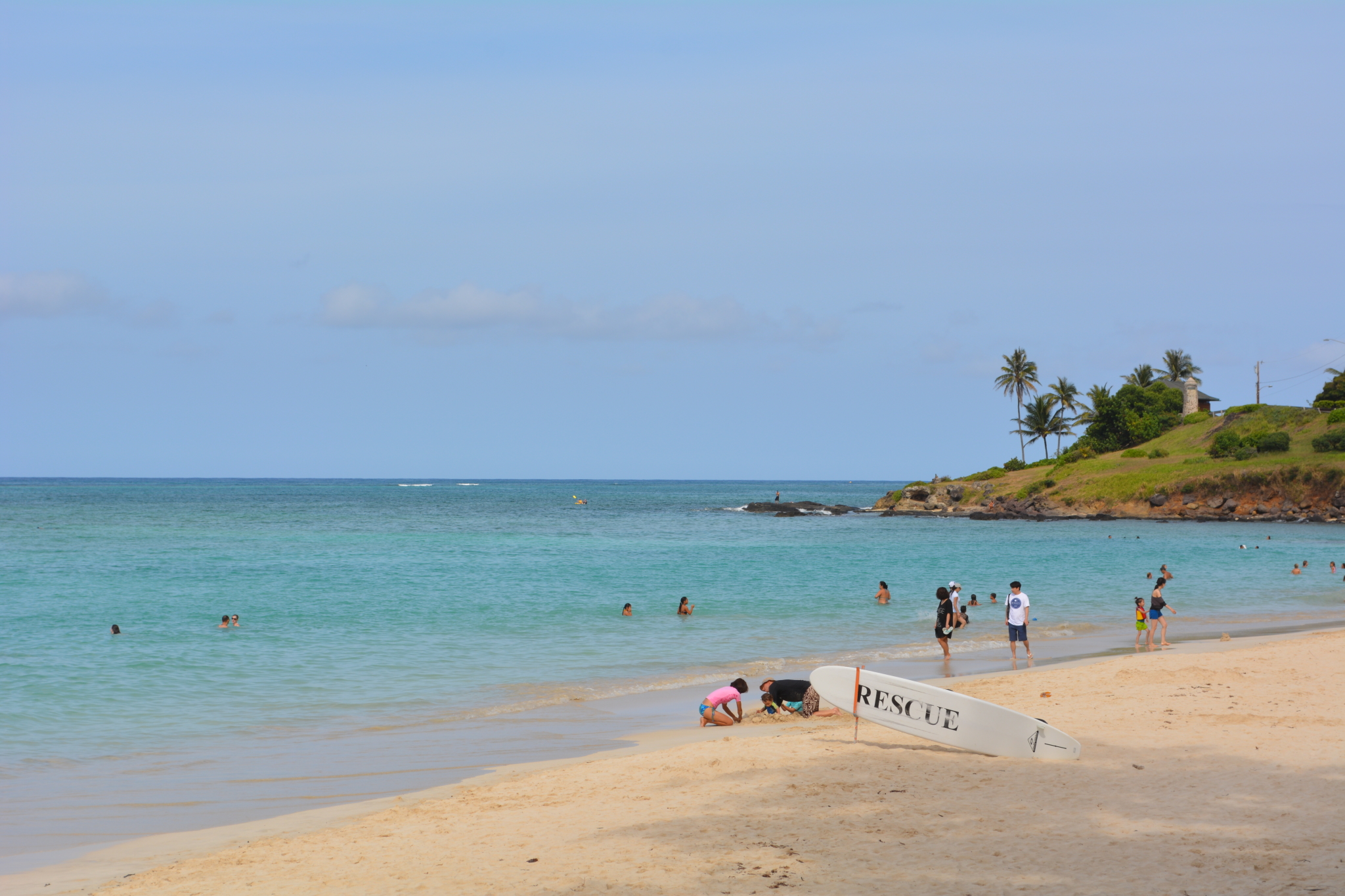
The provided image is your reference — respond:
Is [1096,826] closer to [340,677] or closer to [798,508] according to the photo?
[340,677]

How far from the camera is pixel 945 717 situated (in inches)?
448

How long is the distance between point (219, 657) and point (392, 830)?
44.0 ft

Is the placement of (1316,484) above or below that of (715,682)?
above

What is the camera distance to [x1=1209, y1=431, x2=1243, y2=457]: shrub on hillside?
249 feet

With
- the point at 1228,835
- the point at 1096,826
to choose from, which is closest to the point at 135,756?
the point at 1096,826

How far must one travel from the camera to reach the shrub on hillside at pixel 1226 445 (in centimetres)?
7594

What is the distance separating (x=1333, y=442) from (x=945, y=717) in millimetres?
75819

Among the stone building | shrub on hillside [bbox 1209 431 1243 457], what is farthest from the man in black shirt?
the stone building

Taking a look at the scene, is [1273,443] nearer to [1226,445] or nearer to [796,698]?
[1226,445]

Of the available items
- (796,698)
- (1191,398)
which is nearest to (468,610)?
(796,698)

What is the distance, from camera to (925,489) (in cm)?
8956

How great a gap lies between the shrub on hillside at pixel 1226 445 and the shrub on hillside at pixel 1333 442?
554 centimetres

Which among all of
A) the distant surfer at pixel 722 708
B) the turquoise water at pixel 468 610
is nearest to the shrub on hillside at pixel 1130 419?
the turquoise water at pixel 468 610

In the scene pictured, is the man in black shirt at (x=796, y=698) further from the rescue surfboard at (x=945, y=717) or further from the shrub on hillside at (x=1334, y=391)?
the shrub on hillside at (x=1334, y=391)
